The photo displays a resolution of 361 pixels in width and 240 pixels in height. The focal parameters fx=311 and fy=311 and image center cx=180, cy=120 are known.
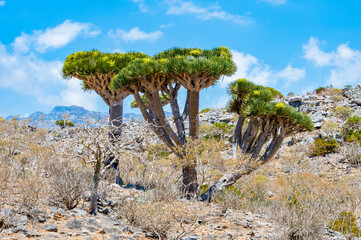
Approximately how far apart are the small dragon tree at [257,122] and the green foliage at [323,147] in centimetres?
947

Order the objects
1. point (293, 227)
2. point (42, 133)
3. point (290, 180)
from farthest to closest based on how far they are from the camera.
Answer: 1. point (290, 180)
2. point (42, 133)
3. point (293, 227)

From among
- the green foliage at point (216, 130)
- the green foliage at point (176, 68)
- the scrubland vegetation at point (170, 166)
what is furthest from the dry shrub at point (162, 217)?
the green foliage at point (216, 130)

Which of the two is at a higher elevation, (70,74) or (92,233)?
(70,74)

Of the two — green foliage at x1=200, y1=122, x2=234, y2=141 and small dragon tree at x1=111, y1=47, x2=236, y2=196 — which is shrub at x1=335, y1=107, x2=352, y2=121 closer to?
green foliage at x1=200, y1=122, x2=234, y2=141

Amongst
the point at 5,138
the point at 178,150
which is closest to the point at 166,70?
the point at 178,150

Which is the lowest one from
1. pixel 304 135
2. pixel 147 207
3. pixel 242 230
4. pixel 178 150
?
pixel 242 230

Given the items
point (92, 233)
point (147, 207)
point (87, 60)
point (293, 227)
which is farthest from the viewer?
point (87, 60)

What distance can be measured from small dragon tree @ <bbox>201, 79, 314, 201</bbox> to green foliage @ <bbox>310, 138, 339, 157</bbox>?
947 centimetres

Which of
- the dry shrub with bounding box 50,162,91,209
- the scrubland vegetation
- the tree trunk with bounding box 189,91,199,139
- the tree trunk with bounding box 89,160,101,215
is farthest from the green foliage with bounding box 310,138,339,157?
the tree trunk with bounding box 89,160,101,215

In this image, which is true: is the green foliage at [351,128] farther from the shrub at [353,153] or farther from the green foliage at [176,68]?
the green foliage at [176,68]

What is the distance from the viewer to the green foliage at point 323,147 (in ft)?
62.0

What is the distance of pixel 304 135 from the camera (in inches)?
875

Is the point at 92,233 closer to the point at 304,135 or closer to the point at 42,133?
the point at 42,133

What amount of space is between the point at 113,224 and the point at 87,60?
7.15 m
